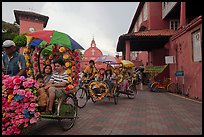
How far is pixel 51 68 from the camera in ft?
19.3

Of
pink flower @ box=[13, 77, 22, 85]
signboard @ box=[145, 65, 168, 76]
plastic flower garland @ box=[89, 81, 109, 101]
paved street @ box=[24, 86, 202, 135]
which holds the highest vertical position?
signboard @ box=[145, 65, 168, 76]

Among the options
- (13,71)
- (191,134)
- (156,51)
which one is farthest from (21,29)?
(191,134)

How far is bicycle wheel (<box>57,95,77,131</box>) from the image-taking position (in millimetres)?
4670

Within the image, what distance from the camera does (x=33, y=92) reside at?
421cm

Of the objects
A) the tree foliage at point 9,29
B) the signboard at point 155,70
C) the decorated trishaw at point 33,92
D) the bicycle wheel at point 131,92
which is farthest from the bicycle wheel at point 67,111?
the tree foliage at point 9,29

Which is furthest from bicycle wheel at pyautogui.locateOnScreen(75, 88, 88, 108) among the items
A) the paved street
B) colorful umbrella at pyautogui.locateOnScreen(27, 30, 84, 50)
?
colorful umbrella at pyautogui.locateOnScreen(27, 30, 84, 50)

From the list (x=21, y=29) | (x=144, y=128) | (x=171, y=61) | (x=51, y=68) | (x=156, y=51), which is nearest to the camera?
(x=144, y=128)

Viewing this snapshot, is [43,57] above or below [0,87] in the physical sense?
above

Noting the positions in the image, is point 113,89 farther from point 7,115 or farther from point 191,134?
point 7,115

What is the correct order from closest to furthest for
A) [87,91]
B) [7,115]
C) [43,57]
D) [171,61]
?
1. [7,115]
2. [43,57]
3. [87,91]
4. [171,61]

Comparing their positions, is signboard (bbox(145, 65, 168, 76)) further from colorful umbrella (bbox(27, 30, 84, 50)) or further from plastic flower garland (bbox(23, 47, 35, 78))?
plastic flower garland (bbox(23, 47, 35, 78))

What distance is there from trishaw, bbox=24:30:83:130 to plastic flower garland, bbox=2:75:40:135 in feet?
1.70

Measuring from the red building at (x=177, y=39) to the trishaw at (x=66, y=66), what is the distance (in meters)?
6.90

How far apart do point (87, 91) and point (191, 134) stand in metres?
4.83
